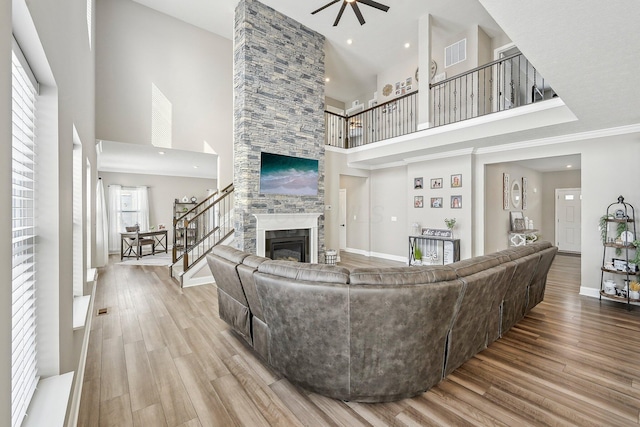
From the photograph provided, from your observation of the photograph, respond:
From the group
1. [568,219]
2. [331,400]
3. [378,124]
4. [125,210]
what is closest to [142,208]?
[125,210]

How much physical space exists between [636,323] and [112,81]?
8456mm

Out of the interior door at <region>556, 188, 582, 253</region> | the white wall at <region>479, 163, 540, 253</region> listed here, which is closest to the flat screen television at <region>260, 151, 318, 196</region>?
the white wall at <region>479, 163, 540, 253</region>

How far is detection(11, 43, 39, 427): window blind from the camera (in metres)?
1.13

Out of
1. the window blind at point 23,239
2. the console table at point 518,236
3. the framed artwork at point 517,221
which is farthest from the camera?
the framed artwork at point 517,221

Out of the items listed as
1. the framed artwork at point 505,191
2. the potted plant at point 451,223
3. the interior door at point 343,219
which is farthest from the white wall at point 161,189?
the framed artwork at point 505,191

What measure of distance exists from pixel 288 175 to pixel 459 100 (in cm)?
428

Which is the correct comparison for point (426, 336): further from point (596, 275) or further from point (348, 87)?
point (348, 87)

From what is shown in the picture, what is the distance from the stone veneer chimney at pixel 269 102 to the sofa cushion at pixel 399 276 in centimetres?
360

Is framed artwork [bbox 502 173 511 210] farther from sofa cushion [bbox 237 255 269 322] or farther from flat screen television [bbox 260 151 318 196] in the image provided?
sofa cushion [bbox 237 255 269 322]

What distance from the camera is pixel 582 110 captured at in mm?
3471

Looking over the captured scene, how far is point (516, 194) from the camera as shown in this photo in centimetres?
698

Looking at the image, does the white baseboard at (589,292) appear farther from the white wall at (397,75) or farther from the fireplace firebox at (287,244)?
the white wall at (397,75)

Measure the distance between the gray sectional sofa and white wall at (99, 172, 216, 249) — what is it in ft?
28.7

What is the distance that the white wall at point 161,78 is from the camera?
488 centimetres
